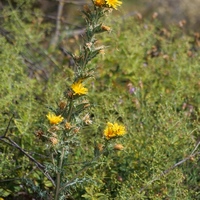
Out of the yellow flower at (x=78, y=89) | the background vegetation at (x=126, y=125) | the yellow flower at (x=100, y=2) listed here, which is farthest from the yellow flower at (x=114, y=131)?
the yellow flower at (x=100, y=2)

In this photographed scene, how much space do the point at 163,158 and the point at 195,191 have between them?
30cm

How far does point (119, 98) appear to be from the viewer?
13.1ft

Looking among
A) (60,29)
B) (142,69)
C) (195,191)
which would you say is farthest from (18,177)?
(60,29)

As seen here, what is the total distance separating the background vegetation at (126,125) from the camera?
3.23 m

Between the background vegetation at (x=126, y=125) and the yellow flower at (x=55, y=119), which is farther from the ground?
the yellow flower at (x=55, y=119)

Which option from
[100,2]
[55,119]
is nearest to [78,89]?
[55,119]

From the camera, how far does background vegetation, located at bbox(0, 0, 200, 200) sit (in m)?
3.23

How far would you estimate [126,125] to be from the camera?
368cm

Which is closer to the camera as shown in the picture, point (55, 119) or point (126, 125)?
point (55, 119)

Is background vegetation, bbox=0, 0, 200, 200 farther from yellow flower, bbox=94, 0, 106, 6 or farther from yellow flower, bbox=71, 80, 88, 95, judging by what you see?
yellow flower, bbox=94, 0, 106, 6

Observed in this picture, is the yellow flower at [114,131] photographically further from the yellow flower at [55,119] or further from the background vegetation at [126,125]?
the yellow flower at [55,119]

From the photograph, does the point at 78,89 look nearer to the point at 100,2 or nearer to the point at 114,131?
the point at 114,131

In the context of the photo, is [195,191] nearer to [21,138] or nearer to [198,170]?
[198,170]

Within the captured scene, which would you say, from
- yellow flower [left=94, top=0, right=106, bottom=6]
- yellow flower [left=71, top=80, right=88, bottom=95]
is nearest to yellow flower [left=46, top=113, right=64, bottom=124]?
yellow flower [left=71, top=80, right=88, bottom=95]
